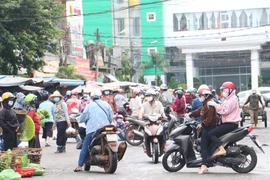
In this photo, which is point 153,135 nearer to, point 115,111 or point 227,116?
point 227,116

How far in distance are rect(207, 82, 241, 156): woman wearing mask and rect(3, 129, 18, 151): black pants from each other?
13.1ft

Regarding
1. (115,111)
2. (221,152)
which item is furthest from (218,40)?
(221,152)

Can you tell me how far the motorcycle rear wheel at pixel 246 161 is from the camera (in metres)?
11.7

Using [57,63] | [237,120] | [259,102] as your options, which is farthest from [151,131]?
[57,63]

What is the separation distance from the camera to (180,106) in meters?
21.4

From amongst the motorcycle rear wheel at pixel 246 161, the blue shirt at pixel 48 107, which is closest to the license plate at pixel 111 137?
the motorcycle rear wheel at pixel 246 161

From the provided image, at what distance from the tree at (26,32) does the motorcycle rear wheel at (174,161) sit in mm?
18680

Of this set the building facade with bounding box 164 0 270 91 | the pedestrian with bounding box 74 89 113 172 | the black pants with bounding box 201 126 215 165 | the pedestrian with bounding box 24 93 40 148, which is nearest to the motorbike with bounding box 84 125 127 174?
the pedestrian with bounding box 74 89 113 172

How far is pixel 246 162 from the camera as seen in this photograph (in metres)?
11.9

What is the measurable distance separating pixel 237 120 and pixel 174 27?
7942 centimetres

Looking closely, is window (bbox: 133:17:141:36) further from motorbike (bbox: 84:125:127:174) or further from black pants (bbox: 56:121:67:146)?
motorbike (bbox: 84:125:127:174)

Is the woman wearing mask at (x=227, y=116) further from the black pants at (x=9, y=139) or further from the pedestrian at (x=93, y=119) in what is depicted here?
the black pants at (x=9, y=139)

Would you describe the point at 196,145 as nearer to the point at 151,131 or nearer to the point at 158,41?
the point at 151,131

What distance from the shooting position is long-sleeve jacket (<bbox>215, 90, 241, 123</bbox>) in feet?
38.8
